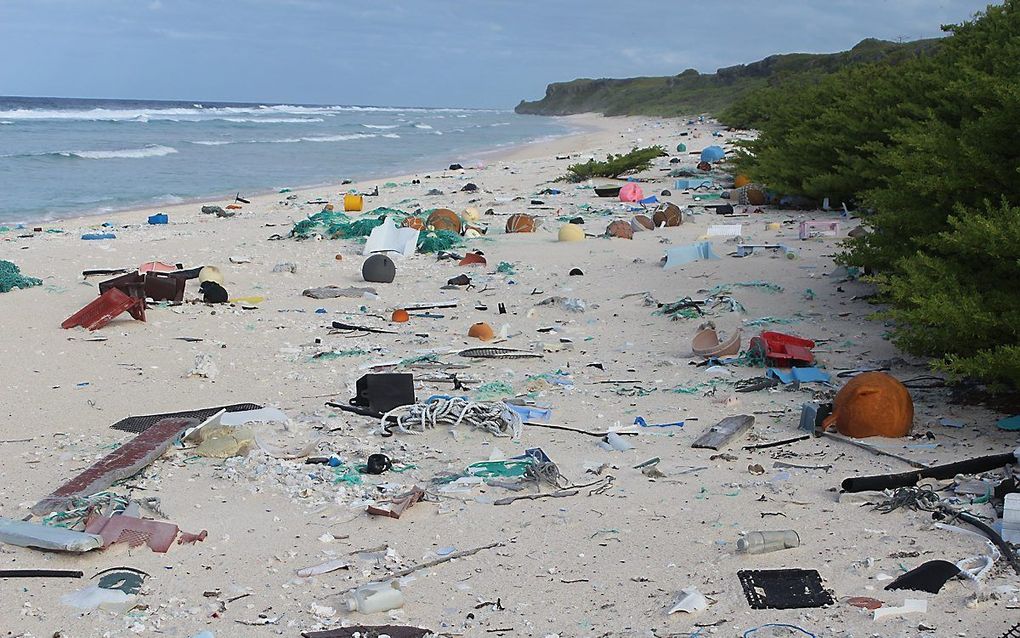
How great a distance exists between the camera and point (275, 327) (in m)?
7.14

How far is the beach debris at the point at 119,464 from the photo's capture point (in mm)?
3811

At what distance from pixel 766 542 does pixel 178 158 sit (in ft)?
83.2

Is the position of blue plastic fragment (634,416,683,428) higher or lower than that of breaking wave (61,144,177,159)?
lower

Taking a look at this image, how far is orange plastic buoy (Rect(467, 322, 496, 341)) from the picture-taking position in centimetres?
669

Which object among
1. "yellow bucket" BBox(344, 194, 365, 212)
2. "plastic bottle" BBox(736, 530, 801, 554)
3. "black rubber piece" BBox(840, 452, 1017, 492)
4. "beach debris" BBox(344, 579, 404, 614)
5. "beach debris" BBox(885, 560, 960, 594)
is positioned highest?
"yellow bucket" BBox(344, 194, 365, 212)

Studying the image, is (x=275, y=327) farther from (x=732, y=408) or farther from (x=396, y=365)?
(x=732, y=408)

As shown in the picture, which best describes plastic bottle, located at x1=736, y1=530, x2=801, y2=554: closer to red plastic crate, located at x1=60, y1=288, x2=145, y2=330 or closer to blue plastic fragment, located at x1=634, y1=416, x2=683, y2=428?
blue plastic fragment, located at x1=634, y1=416, x2=683, y2=428

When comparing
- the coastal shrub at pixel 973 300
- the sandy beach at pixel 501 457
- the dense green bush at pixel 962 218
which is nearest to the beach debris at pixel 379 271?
the sandy beach at pixel 501 457

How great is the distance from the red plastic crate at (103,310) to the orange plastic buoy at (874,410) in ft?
16.0

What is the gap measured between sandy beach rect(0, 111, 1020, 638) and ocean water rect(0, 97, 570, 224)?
951cm

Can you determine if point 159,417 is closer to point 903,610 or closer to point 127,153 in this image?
point 903,610

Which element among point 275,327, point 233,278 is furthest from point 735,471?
point 233,278

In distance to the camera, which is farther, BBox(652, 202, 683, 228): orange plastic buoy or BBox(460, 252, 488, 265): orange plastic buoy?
BBox(652, 202, 683, 228): orange plastic buoy

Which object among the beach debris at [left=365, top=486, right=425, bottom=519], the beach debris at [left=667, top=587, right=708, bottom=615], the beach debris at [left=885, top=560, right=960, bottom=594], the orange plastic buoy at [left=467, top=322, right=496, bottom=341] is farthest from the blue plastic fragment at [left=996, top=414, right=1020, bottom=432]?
the orange plastic buoy at [left=467, top=322, right=496, bottom=341]
